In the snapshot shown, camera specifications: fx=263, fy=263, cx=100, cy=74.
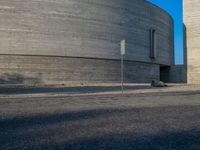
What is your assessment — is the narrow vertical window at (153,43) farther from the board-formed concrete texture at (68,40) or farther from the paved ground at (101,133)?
the paved ground at (101,133)

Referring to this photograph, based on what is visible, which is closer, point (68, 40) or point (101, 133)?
point (101, 133)

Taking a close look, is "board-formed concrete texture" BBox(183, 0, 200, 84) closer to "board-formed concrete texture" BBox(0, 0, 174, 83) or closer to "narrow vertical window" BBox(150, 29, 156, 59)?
"narrow vertical window" BBox(150, 29, 156, 59)

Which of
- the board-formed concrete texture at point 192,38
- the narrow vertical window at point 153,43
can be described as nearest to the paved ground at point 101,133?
the board-formed concrete texture at point 192,38

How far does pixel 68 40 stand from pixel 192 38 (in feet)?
63.3

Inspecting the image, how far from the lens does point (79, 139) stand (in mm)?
4234

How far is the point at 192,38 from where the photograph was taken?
130ft

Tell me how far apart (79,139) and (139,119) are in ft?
7.71

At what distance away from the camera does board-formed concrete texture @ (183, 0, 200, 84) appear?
128 feet

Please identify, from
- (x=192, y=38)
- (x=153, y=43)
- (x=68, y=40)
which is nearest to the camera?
(x=68, y=40)

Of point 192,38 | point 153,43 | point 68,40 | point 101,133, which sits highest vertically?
point 192,38

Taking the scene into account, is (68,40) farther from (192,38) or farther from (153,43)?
(192,38)

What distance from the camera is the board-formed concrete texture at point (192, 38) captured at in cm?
3897

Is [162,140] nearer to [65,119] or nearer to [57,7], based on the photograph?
[65,119]

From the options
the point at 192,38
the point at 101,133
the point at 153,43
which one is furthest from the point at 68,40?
the point at 101,133
